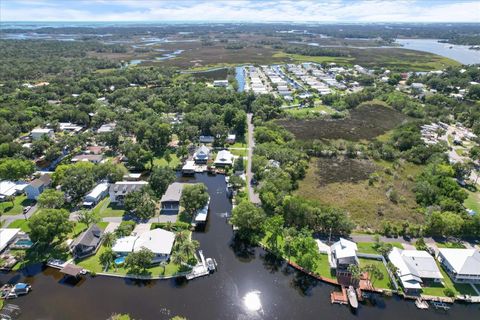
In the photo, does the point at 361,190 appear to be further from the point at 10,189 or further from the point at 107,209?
the point at 10,189

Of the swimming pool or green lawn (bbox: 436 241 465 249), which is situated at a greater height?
the swimming pool

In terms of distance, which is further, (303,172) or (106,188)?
(303,172)

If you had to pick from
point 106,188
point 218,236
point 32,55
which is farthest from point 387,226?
point 32,55

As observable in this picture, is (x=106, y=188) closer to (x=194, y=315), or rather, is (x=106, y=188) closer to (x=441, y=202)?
(x=194, y=315)

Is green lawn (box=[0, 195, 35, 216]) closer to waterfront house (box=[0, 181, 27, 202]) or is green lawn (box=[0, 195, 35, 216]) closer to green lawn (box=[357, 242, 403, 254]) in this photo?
waterfront house (box=[0, 181, 27, 202])

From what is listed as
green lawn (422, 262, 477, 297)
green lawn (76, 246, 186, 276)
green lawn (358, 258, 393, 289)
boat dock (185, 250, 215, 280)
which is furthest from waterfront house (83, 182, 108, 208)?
green lawn (422, 262, 477, 297)

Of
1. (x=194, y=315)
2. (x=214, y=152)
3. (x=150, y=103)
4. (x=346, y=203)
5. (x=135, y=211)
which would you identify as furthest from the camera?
(x=150, y=103)

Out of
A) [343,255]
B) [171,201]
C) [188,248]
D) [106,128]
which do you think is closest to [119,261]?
[188,248]

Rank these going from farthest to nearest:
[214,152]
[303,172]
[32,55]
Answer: [32,55] < [214,152] < [303,172]
